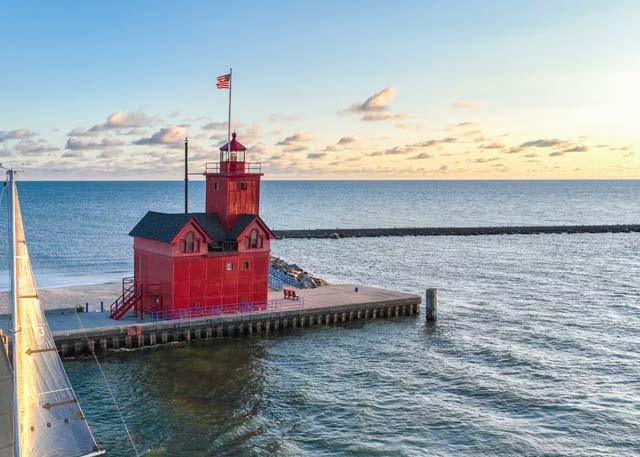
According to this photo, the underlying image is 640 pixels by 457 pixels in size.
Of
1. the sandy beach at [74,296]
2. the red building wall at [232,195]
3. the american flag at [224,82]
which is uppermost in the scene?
the american flag at [224,82]

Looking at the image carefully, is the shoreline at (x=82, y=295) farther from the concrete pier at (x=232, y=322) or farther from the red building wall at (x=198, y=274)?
the red building wall at (x=198, y=274)

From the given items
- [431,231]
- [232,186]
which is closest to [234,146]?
[232,186]

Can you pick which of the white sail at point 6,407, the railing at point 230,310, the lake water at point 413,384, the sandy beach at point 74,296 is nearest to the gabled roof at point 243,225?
the railing at point 230,310

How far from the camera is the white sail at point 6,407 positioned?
18375 mm

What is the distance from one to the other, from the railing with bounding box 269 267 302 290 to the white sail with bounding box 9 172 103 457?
1530 inches

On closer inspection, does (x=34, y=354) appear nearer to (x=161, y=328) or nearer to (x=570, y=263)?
(x=161, y=328)

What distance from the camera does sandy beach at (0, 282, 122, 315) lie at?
5072cm

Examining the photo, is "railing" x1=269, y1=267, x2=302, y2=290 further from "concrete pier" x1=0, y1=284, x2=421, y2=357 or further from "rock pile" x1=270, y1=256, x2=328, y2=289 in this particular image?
"concrete pier" x1=0, y1=284, x2=421, y2=357

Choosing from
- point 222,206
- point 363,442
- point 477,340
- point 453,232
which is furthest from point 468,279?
point 453,232

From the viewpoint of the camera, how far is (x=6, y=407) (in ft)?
61.6

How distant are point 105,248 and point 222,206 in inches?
2364

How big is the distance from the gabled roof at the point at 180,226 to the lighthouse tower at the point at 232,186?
717 millimetres

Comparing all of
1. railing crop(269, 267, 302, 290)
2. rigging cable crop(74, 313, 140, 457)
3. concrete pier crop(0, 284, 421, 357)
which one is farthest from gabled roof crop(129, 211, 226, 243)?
railing crop(269, 267, 302, 290)

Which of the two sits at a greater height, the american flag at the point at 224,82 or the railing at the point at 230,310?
the american flag at the point at 224,82
